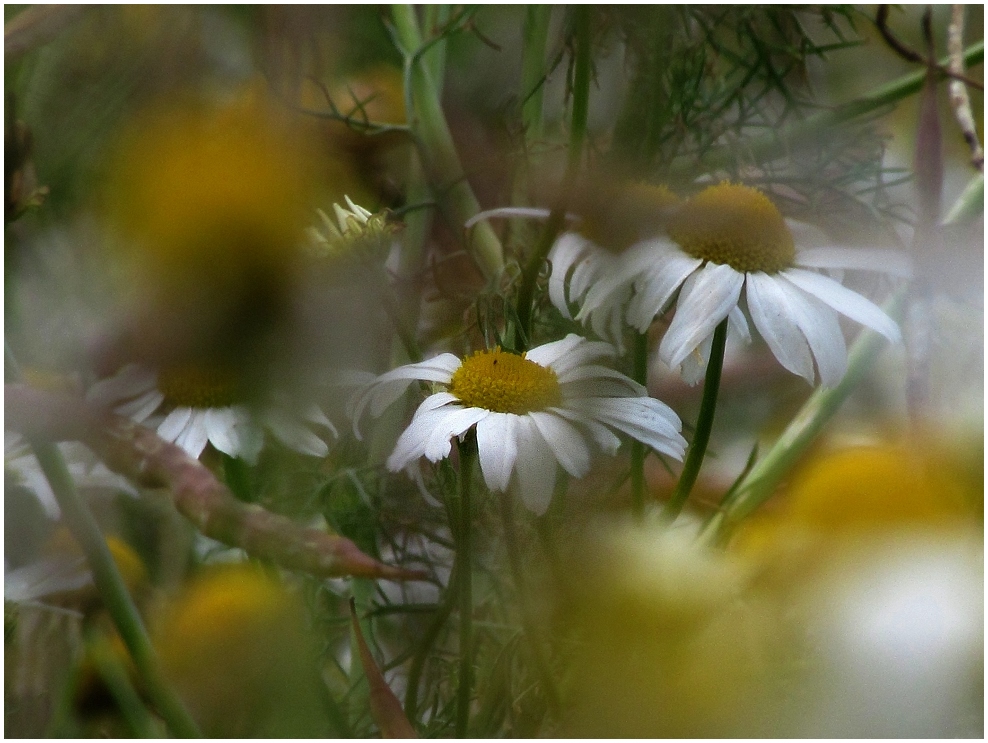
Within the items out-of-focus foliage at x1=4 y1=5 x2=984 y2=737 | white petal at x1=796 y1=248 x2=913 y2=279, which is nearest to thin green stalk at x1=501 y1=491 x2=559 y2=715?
out-of-focus foliage at x1=4 y1=5 x2=984 y2=737

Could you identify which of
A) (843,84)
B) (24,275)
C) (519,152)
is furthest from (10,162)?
(843,84)

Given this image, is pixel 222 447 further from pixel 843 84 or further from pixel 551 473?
pixel 843 84

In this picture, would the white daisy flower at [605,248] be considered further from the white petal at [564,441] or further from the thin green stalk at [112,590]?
the thin green stalk at [112,590]

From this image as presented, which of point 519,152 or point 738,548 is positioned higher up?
point 519,152

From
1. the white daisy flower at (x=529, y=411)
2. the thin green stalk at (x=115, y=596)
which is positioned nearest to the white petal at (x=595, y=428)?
the white daisy flower at (x=529, y=411)

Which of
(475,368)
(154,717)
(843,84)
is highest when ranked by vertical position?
(843,84)

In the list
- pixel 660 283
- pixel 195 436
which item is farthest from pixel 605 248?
pixel 195 436
